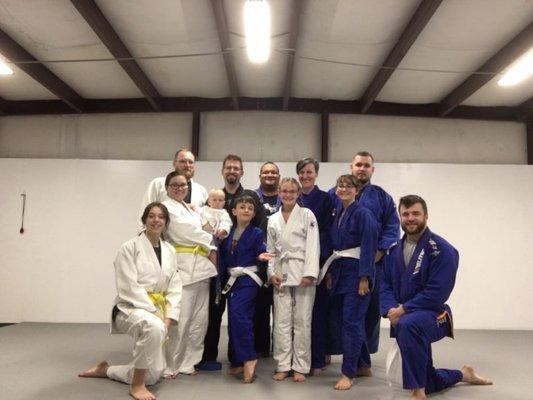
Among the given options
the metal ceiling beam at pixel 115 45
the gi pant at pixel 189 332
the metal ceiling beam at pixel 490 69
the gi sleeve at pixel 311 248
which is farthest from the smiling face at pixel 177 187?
the metal ceiling beam at pixel 490 69

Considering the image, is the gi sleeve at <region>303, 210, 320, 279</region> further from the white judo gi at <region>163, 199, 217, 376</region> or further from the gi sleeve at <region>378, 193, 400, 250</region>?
the white judo gi at <region>163, 199, 217, 376</region>

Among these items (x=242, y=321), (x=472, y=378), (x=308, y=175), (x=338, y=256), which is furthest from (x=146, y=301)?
(x=472, y=378)

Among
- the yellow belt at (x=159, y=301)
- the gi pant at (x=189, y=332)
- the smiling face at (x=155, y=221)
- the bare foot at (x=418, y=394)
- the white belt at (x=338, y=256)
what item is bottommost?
the bare foot at (x=418, y=394)

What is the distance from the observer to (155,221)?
8.22 feet

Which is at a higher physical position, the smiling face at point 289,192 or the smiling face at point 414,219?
the smiling face at point 289,192

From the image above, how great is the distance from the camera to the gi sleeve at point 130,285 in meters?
2.33

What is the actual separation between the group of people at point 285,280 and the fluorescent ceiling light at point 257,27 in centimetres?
106

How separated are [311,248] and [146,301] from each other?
1.05 metres

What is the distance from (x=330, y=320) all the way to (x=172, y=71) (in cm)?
309

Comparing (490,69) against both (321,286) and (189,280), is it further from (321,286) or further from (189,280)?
(189,280)

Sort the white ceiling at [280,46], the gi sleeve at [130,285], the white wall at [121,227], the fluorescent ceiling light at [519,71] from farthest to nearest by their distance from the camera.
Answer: the white wall at [121,227], the fluorescent ceiling light at [519,71], the white ceiling at [280,46], the gi sleeve at [130,285]

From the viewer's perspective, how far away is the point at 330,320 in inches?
112

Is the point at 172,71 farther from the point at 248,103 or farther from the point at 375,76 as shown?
the point at 375,76

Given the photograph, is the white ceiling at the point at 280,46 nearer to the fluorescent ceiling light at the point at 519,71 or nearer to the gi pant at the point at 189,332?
the fluorescent ceiling light at the point at 519,71
